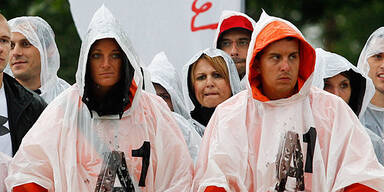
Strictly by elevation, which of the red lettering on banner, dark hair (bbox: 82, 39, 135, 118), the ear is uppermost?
the red lettering on banner

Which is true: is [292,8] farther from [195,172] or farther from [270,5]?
[195,172]

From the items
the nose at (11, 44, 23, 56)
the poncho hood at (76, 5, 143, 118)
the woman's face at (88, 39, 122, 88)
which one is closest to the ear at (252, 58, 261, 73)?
the poncho hood at (76, 5, 143, 118)

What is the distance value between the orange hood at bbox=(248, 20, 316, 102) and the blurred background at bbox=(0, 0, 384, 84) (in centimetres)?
750

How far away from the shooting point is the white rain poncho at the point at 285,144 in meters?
6.06

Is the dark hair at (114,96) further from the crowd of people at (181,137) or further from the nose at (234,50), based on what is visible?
the nose at (234,50)

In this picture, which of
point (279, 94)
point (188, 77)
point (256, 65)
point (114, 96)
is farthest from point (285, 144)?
point (188, 77)

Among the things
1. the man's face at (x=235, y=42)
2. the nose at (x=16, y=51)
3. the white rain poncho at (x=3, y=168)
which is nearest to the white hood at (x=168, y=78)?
the man's face at (x=235, y=42)

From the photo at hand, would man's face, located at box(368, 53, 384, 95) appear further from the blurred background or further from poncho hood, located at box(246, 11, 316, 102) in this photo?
the blurred background

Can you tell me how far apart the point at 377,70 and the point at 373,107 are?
346 millimetres

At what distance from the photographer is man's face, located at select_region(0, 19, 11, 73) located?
21.9ft

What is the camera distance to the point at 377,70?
8258 millimetres

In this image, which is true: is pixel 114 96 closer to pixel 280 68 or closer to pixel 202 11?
pixel 280 68

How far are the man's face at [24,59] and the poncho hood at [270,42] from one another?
2287mm

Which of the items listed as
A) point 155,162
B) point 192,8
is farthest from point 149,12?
point 155,162
